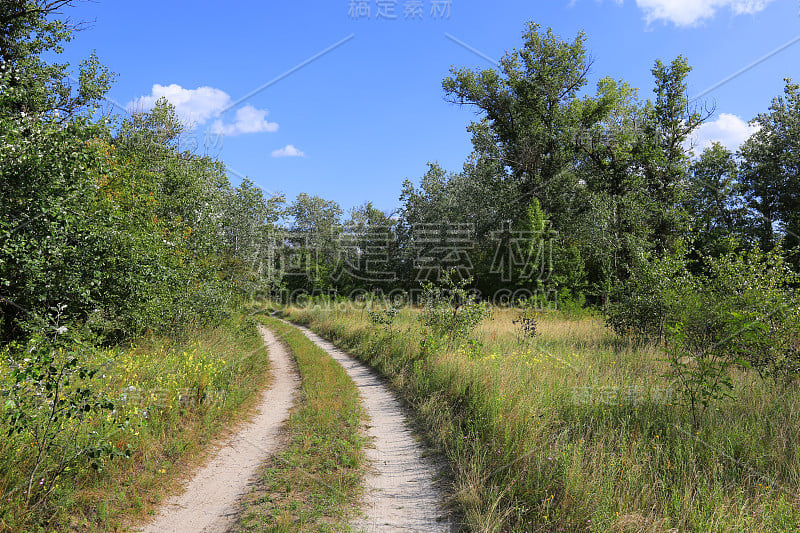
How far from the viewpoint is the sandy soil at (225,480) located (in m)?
4.55

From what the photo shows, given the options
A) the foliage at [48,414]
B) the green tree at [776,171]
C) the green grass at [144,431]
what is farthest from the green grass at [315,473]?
the green tree at [776,171]

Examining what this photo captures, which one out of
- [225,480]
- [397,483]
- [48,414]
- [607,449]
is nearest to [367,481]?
[397,483]

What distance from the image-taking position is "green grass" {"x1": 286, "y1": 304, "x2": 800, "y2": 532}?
3.81m

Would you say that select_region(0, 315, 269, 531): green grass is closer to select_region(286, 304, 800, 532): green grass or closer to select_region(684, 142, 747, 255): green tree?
select_region(286, 304, 800, 532): green grass

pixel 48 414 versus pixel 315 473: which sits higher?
pixel 48 414

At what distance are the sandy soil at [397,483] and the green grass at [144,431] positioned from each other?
9.18ft

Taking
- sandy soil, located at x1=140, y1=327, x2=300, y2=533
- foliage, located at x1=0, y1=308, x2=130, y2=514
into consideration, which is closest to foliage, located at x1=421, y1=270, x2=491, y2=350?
sandy soil, located at x1=140, y1=327, x2=300, y2=533

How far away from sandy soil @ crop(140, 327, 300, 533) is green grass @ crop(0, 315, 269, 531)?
0.29 m

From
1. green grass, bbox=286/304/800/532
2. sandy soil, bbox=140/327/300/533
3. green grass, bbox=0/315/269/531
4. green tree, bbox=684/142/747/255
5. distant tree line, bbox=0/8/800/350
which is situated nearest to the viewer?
green grass, bbox=286/304/800/532

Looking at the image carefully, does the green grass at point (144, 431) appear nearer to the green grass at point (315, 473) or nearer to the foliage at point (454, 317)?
the green grass at point (315, 473)

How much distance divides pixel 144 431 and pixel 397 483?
4.02 m

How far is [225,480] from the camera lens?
5676mm

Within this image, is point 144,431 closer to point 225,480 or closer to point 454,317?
point 225,480

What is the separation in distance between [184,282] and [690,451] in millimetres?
12851
